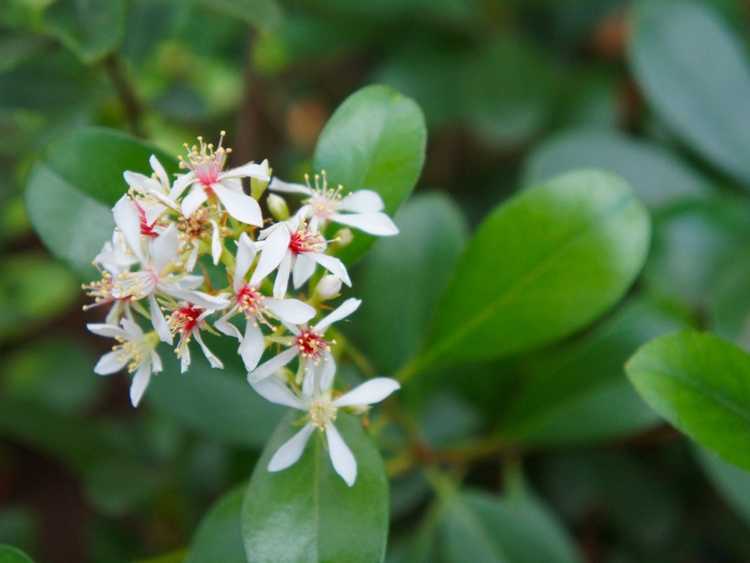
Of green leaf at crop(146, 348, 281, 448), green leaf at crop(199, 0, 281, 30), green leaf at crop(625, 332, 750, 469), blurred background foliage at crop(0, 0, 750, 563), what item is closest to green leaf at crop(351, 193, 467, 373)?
blurred background foliage at crop(0, 0, 750, 563)

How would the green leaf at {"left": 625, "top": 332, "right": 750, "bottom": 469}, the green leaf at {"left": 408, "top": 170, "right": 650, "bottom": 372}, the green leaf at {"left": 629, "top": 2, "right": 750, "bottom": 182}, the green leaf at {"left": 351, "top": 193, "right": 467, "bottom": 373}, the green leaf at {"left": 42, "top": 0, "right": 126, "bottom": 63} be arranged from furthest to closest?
the green leaf at {"left": 629, "top": 2, "right": 750, "bottom": 182} → the green leaf at {"left": 351, "top": 193, "right": 467, "bottom": 373} → the green leaf at {"left": 42, "top": 0, "right": 126, "bottom": 63} → the green leaf at {"left": 408, "top": 170, "right": 650, "bottom": 372} → the green leaf at {"left": 625, "top": 332, "right": 750, "bottom": 469}

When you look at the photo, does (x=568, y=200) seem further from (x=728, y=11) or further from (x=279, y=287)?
(x=728, y=11)

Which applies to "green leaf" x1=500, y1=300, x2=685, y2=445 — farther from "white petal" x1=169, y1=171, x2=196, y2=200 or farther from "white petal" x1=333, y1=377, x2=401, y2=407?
"white petal" x1=169, y1=171, x2=196, y2=200

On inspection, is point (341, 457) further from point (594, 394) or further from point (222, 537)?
point (594, 394)

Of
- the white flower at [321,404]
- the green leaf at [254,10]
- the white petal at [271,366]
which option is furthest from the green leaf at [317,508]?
the green leaf at [254,10]

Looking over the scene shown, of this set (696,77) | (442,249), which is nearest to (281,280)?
(442,249)

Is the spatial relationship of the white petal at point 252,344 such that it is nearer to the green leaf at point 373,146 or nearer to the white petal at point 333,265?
the white petal at point 333,265
